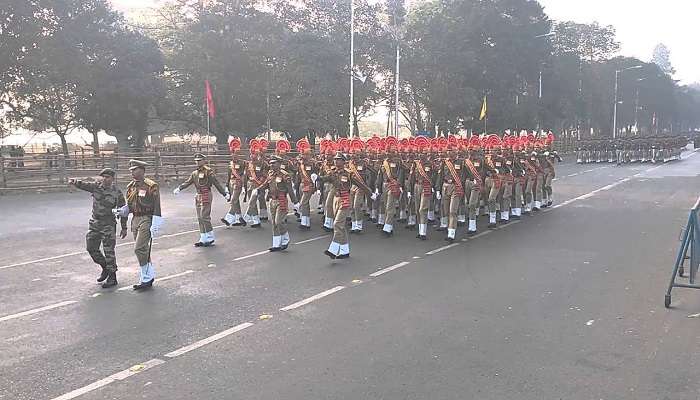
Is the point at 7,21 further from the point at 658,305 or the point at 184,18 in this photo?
the point at 658,305

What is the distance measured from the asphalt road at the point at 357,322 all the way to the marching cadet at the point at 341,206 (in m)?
0.28

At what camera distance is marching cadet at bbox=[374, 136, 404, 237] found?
1280 cm

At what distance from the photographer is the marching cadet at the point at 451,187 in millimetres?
11812

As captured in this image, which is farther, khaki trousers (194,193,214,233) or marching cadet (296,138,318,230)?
marching cadet (296,138,318,230)

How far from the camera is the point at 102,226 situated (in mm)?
8523

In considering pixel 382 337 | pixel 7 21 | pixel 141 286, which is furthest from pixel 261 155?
pixel 7 21

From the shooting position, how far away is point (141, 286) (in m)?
8.22

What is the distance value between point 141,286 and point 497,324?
15.6ft

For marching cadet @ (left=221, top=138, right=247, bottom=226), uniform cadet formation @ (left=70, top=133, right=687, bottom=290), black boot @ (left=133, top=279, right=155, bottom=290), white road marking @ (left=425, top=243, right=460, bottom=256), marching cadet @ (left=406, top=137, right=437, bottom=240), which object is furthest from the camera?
marching cadet @ (left=221, top=138, right=247, bottom=226)

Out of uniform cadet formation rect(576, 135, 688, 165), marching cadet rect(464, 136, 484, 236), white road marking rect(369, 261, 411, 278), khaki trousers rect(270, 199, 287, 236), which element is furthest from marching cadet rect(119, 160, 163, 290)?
uniform cadet formation rect(576, 135, 688, 165)

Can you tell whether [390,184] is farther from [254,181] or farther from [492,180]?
[254,181]

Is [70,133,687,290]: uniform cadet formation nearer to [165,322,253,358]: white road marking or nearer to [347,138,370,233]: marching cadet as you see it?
[347,138,370,233]: marching cadet

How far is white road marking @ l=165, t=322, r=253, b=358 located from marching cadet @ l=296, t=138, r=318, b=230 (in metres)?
7.06

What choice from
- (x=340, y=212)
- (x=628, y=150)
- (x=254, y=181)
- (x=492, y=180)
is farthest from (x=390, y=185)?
(x=628, y=150)
